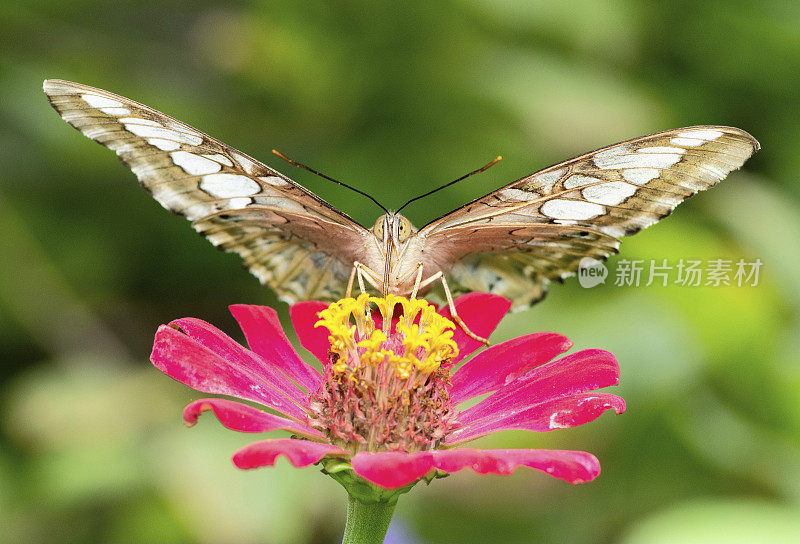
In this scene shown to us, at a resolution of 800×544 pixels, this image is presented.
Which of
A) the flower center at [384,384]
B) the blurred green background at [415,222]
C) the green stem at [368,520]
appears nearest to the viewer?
the green stem at [368,520]

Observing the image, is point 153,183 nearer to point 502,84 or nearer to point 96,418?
point 96,418

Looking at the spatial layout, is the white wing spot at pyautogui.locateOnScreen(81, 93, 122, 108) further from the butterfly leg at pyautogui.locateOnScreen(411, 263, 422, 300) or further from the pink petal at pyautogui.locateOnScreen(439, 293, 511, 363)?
the pink petal at pyautogui.locateOnScreen(439, 293, 511, 363)

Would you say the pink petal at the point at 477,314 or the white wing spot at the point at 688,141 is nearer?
the white wing spot at the point at 688,141

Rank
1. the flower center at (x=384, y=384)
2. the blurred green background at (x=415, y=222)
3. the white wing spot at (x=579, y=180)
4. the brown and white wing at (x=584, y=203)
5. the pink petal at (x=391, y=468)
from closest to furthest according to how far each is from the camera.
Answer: the pink petal at (x=391, y=468) → the flower center at (x=384, y=384) → the brown and white wing at (x=584, y=203) → the white wing spot at (x=579, y=180) → the blurred green background at (x=415, y=222)

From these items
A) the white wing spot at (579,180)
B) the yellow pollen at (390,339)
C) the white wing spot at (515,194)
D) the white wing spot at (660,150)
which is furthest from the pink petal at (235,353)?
the white wing spot at (660,150)

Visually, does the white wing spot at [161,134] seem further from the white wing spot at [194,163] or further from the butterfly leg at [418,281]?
the butterfly leg at [418,281]

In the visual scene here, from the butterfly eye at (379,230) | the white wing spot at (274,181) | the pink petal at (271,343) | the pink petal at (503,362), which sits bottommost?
the pink petal at (271,343)

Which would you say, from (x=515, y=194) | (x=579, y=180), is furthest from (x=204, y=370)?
(x=579, y=180)

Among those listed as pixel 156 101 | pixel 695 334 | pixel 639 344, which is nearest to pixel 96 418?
pixel 156 101
